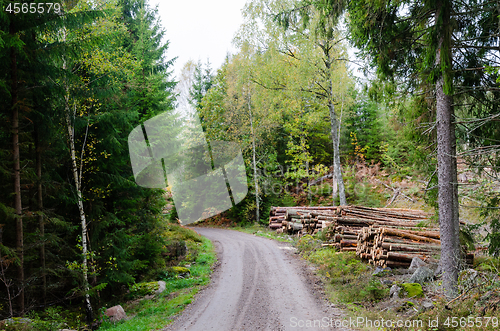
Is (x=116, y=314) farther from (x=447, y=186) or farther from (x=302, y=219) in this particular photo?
(x=302, y=219)

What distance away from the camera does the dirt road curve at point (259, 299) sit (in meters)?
6.59

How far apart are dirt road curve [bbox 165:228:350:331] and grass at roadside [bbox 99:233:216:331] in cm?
47

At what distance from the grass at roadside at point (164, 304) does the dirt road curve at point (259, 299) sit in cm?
47

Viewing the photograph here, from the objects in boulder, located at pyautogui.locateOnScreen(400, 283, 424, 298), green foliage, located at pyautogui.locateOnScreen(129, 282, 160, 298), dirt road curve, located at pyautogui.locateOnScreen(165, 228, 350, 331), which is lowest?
green foliage, located at pyautogui.locateOnScreen(129, 282, 160, 298)

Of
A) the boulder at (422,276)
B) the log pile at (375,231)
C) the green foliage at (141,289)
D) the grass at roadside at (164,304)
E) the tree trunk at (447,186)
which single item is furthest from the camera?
the green foliage at (141,289)

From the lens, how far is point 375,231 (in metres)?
10.0

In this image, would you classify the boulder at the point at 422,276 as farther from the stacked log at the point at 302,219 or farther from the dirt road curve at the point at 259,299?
the stacked log at the point at 302,219

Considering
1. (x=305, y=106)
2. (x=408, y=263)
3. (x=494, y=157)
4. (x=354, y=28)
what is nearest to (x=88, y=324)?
(x=408, y=263)

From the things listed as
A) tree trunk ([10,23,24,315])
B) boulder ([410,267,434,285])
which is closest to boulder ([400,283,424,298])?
boulder ([410,267,434,285])

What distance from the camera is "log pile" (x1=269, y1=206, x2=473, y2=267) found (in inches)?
364

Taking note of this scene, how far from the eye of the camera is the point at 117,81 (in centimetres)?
980

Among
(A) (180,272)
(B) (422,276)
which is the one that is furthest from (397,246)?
(A) (180,272)

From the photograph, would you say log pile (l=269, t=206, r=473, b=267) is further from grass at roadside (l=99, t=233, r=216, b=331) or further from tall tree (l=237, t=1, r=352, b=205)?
grass at roadside (l=99, t=233, r=216, b=331)

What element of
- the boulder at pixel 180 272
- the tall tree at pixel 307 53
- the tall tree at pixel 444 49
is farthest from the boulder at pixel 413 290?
the tall tree at pixel 307 53
